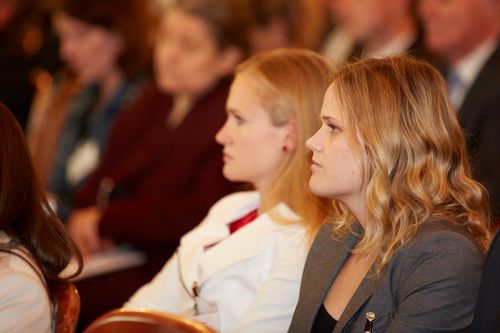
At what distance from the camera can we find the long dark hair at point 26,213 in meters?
1.82

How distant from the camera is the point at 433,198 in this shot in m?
1.77

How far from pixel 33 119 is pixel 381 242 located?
321 centimetres

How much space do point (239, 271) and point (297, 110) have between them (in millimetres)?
411

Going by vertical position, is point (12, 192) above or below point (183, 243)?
above

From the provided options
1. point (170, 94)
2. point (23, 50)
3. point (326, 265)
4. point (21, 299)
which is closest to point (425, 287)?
point (326, 265)

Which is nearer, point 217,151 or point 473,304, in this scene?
point 473,304

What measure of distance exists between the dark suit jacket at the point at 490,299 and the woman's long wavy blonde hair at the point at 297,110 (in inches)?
24.2

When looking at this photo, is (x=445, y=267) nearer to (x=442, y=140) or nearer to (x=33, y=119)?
(x=442, y=140)

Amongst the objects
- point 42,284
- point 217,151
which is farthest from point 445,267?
point 217,151

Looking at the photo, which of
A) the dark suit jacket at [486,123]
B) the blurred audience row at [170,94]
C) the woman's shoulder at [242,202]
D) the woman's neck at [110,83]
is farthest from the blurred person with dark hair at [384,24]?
the woman's shoulder at [242,202]

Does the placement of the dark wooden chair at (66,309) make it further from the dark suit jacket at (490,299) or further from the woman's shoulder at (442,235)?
the dark suit jacket at (490,299)

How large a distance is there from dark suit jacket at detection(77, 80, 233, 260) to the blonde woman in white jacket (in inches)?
30.0

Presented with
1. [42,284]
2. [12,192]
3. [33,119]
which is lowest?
[33,119]

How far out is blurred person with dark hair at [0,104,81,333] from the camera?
5.80ft
